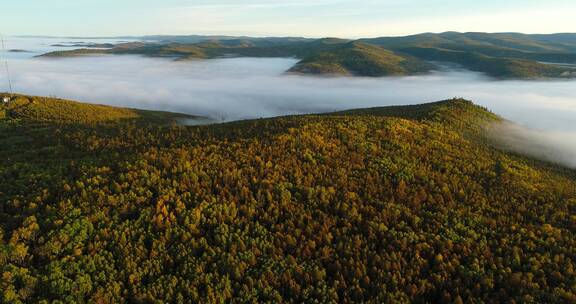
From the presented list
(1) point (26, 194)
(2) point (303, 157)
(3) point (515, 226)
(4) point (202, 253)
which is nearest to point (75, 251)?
(4) point (202, 253)

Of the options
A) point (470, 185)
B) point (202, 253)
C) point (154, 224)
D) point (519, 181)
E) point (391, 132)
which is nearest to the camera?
point (202, 253)

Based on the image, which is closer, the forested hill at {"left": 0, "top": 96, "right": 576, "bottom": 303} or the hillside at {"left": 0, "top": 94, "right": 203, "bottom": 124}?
the forested hill at {"left": 0, "top": 96, "right": 576, "bottom": 303}

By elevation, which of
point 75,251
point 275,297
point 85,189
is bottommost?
point 275,297

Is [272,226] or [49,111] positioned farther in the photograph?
[49,111]

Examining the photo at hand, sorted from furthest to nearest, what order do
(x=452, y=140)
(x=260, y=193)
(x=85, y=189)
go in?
(x=452, y=140)
(x=260, y=193)
(x=85, y=189)

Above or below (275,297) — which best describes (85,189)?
above

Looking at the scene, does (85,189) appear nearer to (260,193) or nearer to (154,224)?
(154,224)

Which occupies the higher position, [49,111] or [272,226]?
[49,111]

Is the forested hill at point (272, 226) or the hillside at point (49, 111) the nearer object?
the forested hill at point (272, 226)
